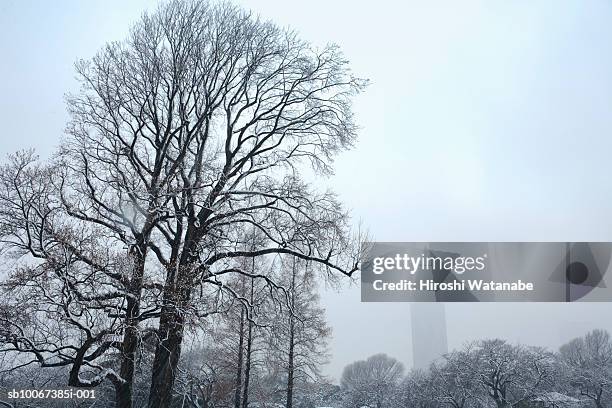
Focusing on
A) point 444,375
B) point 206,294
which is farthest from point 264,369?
point 444,375

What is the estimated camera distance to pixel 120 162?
38.1ft

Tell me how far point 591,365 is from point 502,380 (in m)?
14.4

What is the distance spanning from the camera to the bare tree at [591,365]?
42.0 m

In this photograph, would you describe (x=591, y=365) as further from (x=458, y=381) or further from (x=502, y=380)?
(x=458, y=381)

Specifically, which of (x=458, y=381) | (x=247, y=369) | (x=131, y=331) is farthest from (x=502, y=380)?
(x=131, y=331)

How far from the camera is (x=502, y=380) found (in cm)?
3847

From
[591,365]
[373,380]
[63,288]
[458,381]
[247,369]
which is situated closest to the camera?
[63,288]

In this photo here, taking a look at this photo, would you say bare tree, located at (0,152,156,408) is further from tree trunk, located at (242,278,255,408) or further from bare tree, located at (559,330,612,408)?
bare tree, located at (559,330,612,408)

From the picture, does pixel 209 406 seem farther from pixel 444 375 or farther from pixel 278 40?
pixel 444 375

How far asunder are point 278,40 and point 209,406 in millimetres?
15189

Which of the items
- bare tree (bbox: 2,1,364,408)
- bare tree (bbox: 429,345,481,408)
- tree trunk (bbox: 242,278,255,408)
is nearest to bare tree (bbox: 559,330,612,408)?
bare tree (bbox: 429,345,481,408)

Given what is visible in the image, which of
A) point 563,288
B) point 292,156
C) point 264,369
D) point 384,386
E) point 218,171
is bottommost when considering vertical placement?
point 384,386

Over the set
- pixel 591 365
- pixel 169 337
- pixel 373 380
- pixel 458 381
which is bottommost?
pixel 373 380

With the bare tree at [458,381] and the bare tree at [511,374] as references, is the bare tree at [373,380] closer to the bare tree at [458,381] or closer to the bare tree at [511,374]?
the bare tree at [458,381]
